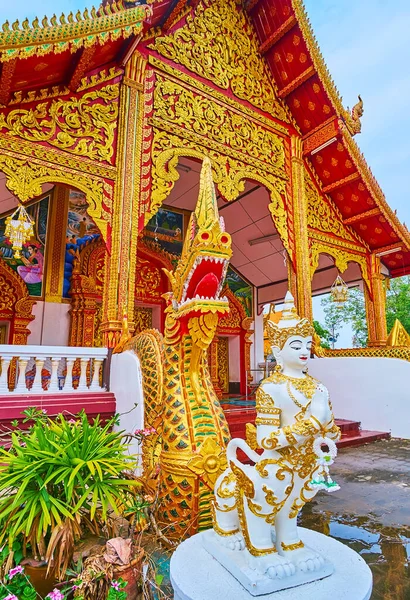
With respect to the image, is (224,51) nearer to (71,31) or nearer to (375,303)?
(71,31)

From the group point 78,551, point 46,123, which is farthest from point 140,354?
point 46,123

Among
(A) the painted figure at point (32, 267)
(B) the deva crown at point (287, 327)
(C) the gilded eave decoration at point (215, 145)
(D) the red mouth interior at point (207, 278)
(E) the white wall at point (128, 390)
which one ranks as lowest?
(E) the white wall at point (128, 390)

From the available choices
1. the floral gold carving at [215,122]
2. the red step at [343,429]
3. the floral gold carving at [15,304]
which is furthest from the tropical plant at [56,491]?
the floral gold carving at [15,304]

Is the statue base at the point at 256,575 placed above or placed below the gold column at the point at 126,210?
below

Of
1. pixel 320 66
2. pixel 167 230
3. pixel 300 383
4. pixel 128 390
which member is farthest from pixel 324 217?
pixel 300 383

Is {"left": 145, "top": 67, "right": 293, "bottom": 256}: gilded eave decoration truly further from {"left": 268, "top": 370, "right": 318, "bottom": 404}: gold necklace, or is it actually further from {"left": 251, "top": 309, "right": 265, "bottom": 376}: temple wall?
{"left": 268, "top": 370, "right": 318, "bottom": 404}: gold necklace

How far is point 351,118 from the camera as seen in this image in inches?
Answer: 240

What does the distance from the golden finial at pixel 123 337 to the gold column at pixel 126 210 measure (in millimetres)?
64

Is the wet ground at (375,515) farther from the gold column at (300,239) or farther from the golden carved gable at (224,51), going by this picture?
the golden carved gable at (224,51)

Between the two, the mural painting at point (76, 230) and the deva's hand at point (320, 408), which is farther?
the mural painting at point (76, 230)

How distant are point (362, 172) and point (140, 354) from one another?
16.9ft

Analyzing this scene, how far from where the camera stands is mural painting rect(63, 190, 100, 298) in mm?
6137

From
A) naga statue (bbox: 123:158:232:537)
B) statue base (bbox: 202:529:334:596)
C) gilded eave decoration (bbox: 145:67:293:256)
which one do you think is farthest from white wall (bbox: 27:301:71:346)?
statue base (bbox: 202:529:334:596)

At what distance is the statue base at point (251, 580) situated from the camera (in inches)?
48.3
